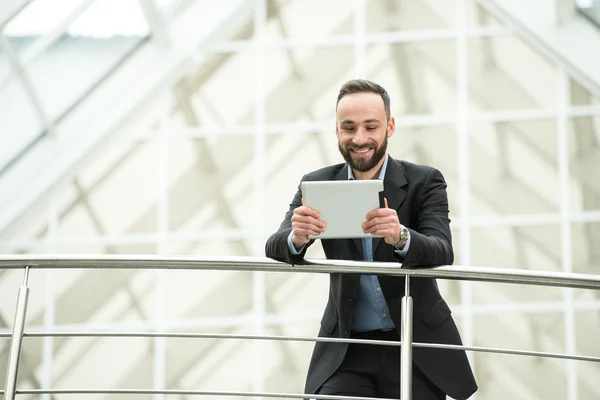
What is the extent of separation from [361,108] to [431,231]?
0.49 meters

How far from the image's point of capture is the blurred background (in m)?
11.1

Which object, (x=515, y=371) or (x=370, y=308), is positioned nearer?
(x=370, y=308)

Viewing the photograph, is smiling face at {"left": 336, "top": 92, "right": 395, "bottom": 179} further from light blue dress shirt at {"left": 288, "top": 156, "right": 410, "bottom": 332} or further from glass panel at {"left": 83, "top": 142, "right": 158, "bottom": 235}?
glass panel at {"left": 83, "top": 142, "right": 158, "bottom": 235}

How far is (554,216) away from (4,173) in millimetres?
6231

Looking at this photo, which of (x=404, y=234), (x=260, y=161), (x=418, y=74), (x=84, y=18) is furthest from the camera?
(x=260, y=161)

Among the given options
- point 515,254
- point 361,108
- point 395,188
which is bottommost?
point 395,188

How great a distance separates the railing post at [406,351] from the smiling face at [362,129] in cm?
50

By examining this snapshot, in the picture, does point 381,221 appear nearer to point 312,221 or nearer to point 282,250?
point 312,221

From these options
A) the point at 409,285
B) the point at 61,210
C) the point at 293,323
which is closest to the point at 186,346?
the point at 293,323

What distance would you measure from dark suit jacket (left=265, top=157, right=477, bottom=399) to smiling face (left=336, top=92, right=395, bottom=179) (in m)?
0.16

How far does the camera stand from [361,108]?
11.2ft

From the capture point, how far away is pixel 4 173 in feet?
37.3

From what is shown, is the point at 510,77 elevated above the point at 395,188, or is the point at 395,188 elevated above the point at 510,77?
the point at 510,77

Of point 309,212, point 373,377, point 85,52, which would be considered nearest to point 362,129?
point 309,212
